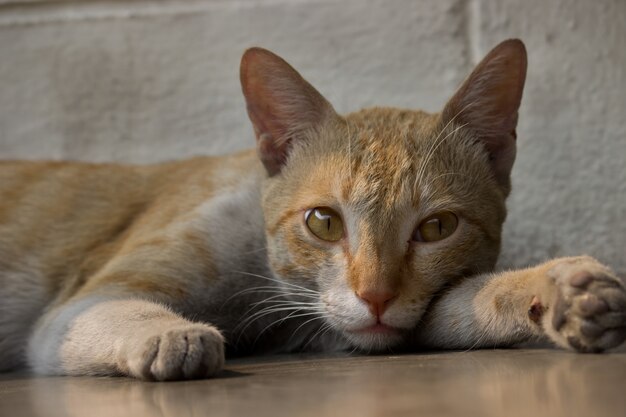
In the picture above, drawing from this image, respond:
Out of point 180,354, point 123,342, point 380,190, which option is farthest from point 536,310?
point 123,342

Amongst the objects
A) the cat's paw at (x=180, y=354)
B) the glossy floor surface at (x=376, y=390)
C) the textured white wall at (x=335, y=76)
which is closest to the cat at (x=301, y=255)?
the cat's paw at (x=180, y=354)

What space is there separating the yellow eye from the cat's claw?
0.60 meters

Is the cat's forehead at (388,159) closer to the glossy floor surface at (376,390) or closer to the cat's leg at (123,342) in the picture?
the glossy floor surface at (376,390)

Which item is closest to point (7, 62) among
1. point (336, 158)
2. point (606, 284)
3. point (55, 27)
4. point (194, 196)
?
point (55, 27)

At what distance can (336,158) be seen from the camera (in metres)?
2.36

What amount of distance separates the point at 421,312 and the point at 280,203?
52 centimetres

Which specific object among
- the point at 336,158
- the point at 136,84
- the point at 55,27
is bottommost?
the point at 336,158

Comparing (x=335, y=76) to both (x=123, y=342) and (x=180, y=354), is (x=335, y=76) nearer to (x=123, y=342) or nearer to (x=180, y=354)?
(x=123, y=342)

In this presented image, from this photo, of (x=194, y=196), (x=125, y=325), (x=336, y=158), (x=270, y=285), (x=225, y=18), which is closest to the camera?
(x=125, y=325)

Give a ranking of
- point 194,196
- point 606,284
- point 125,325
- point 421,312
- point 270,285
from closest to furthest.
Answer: point 606,284
point 125,325
point 421,312
point 270,285
point 194,196

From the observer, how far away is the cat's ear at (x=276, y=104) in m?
2.46

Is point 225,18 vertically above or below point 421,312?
above

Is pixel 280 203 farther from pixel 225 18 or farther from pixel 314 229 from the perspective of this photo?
pixel 225 18

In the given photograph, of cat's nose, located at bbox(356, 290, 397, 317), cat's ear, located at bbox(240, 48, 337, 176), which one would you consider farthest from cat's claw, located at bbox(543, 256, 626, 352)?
cat's ear, located at bbox(240, 48, 337, 176)
